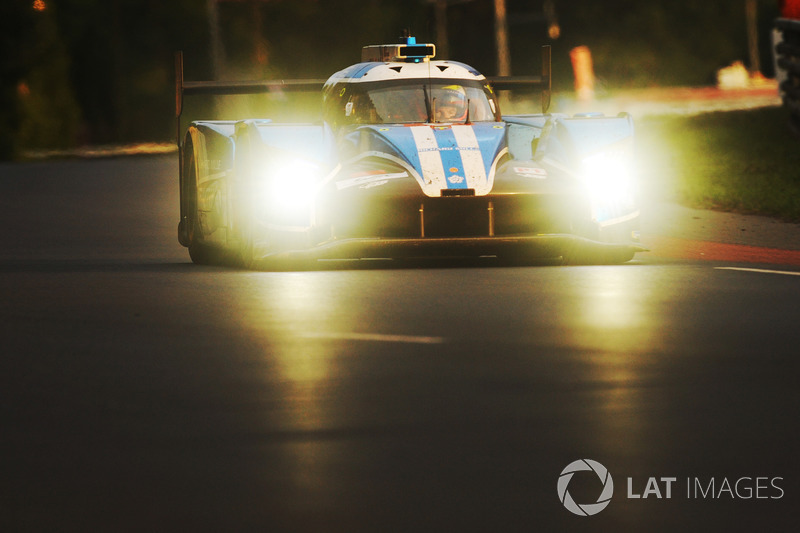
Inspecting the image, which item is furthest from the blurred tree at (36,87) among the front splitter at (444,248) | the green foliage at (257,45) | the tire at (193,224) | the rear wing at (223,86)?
the front splitter at (444,248)

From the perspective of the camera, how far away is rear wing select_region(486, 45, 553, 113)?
1486 centimetres

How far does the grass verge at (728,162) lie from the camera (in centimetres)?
1941

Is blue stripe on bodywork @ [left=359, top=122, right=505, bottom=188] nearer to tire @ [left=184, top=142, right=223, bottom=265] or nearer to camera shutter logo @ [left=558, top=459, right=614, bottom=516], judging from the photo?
tire @ [left=184, top=142, right=223, bottom=265]

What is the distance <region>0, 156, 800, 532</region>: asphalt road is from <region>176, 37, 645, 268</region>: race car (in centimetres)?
30

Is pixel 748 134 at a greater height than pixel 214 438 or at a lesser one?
greater

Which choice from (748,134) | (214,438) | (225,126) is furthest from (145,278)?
(748,134)

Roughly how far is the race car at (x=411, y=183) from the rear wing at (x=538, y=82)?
730 mm

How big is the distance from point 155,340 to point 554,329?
215 cm

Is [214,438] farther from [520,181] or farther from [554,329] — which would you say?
[520,181]

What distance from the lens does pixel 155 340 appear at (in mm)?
9672

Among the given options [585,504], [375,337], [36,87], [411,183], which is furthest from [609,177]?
[36,87]

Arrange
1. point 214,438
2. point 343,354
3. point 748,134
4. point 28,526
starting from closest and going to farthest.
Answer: point 28,526 < point 214,438 < point 343,354 < point 748,134
